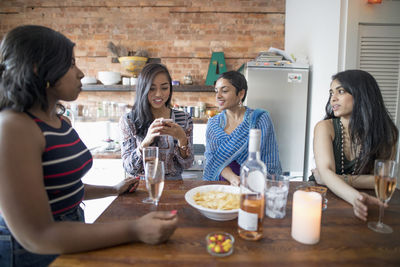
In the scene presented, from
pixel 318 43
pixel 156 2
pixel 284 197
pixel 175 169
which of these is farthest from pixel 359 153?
pixel 156 2

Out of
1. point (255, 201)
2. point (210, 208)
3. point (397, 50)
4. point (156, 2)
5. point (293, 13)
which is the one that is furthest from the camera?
point (156, 2)

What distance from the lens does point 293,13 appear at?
3.48m

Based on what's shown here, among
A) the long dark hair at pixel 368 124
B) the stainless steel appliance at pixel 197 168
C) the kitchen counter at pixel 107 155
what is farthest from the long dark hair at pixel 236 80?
the kitchen counter at pixel 107 155

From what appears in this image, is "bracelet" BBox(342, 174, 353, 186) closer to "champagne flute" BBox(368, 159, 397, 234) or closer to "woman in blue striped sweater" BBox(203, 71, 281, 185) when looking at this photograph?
"champagne flute" BBox(368, 159, 397, 234)

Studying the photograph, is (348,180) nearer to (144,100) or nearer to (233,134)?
(233,134)

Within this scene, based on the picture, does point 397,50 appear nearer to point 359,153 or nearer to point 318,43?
point 318,43

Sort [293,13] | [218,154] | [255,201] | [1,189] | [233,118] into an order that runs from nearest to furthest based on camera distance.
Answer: [1,189] < [255,201] < [218,154] < [233,118] < [293,13]

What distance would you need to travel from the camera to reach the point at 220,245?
664 mm

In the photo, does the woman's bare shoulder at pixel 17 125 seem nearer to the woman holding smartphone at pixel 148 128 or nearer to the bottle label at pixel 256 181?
the bottle label at pixel 256 181

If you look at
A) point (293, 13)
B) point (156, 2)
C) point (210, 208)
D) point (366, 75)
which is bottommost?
point (210, 208)

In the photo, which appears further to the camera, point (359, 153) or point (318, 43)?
point (318, 43)

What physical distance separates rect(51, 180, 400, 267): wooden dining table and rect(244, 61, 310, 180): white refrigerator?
6.73ft

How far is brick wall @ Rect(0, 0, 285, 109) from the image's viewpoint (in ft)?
12.6

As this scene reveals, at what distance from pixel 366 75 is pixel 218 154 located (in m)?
1.07
